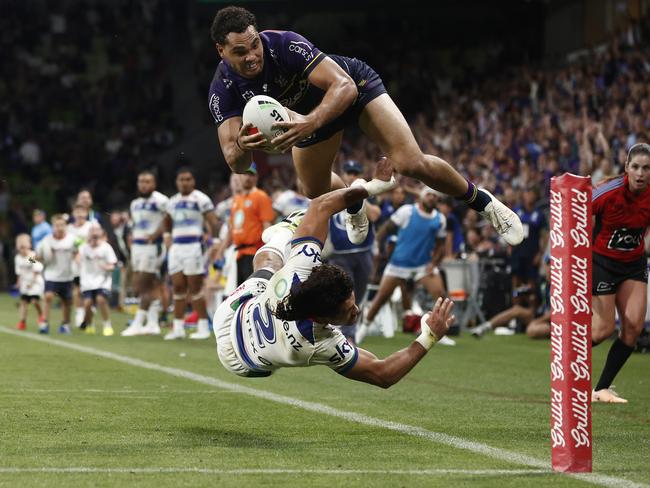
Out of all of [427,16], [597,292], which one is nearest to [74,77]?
[427,16]

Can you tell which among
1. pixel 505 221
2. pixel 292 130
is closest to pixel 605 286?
pixel 505 221

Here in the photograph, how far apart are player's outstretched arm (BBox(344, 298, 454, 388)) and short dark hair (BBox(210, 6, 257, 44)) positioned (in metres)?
2.22

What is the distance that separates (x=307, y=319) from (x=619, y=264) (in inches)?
157

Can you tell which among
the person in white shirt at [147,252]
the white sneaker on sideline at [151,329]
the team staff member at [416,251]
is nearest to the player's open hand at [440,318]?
the team staff member at [416,251]

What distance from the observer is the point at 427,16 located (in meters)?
34.6

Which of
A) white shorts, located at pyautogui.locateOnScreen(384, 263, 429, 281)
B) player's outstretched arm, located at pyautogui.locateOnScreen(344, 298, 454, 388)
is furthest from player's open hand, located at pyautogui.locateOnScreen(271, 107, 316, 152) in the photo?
white shorts, located at pyautogui.locateOnScreen(384, 263, 429, 281)

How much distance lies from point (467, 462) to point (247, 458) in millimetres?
1266

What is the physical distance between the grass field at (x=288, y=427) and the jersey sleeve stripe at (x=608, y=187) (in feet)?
5.89

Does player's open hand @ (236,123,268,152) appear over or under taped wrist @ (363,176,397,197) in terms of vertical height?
over

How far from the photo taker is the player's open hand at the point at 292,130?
24.1ft

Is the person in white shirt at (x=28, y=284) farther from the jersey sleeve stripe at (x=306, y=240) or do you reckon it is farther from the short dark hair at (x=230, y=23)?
the jersey sleeve stripe at (x=306, y=240)

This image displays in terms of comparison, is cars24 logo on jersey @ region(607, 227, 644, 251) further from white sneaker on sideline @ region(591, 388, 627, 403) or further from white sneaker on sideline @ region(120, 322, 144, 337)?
white sneaker on sideline @ region(120, 322, 144, 337)

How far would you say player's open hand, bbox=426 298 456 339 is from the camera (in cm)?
746

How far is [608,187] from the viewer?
394 inches
